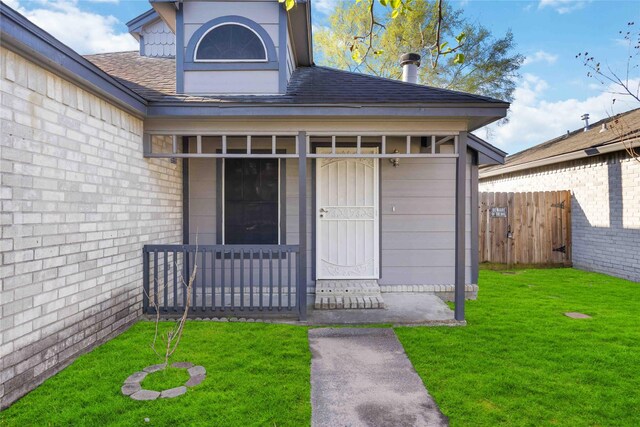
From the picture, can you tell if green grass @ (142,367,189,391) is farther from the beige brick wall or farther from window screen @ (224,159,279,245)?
window screen @ (224,159,279,245)

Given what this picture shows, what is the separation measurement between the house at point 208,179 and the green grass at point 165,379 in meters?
0.83

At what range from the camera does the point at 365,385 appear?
9.70 ft

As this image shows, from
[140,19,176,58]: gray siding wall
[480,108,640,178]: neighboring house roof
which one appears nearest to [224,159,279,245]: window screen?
[140,19,176,58]: gray siding wall

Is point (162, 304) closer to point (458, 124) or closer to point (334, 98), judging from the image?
point (334, 98)

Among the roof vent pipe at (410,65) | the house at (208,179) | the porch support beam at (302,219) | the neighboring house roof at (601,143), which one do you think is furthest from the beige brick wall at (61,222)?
the neighboring house roof at (601,143)

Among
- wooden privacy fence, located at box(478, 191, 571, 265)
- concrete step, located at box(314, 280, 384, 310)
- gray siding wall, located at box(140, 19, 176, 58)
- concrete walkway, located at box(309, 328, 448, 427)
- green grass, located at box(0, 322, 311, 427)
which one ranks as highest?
gray siding wall, located at box(140, 19, 176, 58)

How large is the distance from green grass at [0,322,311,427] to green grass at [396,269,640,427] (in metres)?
1.13

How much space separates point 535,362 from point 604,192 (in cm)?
602

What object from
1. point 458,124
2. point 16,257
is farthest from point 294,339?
point 458,124

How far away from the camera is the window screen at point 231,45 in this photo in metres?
5.07

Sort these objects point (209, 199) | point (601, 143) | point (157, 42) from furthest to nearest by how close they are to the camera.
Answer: point (601, 143) → point (157, 42) → point (209, 199)

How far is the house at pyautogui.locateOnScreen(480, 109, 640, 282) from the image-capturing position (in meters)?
6.88

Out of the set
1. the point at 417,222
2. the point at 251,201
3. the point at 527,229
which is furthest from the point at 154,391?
the point at 527,229

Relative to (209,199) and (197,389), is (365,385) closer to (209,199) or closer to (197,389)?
(197,389)
